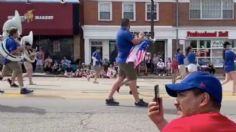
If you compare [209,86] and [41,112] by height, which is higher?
[209,86]

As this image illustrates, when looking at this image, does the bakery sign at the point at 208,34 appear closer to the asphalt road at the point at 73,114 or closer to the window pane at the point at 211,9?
the window pane at the point at 211,9

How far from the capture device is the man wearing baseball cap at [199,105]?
10.4 ft

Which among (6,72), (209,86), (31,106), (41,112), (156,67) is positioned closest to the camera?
(209,86)

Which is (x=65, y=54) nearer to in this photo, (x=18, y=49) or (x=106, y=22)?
(x=106, y=22)

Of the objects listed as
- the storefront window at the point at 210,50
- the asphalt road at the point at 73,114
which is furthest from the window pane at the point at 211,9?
the asphalt road at the point at 73,114

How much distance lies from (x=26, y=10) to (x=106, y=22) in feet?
19.0

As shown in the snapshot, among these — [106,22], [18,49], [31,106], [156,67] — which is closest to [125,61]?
[31,106]

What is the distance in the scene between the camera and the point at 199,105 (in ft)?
10.6

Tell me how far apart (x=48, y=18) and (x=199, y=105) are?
36291 mm

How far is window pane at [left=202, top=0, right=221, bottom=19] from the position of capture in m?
41.5

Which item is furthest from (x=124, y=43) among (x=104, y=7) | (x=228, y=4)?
(x=228, y=4)

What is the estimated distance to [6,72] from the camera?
15.0 meters

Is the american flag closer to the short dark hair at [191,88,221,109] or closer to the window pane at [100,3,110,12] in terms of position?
the short dark hair at [191,88,221,109]

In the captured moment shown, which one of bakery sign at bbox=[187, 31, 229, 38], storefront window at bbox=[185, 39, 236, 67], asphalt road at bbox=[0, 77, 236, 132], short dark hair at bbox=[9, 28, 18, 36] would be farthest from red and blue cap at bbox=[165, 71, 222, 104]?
bakery sign at bbox=[187, 31, 229, 38]
